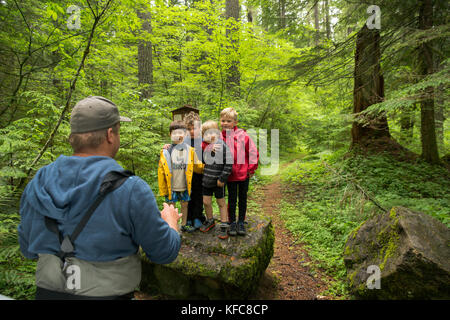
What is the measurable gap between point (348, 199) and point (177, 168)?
3.27 metres

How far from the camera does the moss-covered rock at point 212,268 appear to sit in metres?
2.99

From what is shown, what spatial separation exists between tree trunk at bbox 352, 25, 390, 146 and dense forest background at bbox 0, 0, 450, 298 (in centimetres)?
4

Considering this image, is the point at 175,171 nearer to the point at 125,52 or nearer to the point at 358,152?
the point at 358,152

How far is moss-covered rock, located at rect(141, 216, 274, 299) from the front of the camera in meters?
2.99

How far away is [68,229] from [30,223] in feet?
0.94

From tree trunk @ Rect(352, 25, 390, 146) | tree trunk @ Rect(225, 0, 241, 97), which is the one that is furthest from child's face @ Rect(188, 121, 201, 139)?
tree trunk @ Rect(225, 0, 241, 97)

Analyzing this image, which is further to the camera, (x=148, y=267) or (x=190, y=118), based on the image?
(x=190, y=118)

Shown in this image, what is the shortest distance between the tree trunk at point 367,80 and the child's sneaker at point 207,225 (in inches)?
202

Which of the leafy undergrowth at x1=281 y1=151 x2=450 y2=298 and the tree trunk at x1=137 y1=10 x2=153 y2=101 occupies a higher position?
the tree trunk at x1=137 y1=10 x2=153 y2=101

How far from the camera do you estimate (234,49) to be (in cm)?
855

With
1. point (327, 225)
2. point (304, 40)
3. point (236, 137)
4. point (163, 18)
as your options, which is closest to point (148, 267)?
point (236, 137)

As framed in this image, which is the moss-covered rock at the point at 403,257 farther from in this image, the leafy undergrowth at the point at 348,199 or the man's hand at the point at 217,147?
the man's hand at the point at 217,147

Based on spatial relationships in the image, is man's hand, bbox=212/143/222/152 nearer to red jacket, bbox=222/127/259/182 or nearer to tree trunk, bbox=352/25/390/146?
red jacket, bbox=222/127/259/182

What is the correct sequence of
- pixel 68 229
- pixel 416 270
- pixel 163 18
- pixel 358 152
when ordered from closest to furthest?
1. pixel 68 229
2. pixel 416 270
3. pixel 358 152
4. pixel 163 18
